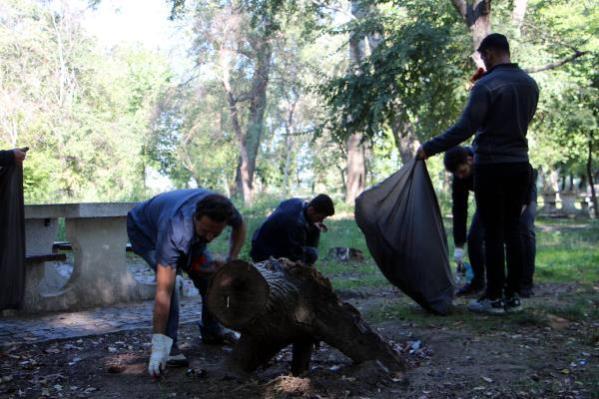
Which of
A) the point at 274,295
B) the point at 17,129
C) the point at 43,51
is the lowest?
the point at 274,295

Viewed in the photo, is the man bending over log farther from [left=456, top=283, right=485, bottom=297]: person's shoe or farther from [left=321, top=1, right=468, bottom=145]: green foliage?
[left=321, top=1, right=468, bottom=145]: green foliage

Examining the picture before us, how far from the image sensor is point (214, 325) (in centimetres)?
506

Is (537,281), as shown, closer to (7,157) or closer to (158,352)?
(158,352)

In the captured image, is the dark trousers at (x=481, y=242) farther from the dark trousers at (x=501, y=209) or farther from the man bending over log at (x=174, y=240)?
the man bending over log at (x=174, y=240)

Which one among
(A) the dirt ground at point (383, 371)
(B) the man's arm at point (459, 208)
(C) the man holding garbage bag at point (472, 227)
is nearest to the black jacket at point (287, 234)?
(A) the dirt ground at point (383, 371)

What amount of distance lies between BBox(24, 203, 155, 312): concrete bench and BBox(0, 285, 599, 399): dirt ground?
54.7 inches

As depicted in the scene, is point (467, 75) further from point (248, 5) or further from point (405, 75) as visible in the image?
point (248, 5)

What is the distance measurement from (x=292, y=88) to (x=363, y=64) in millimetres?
22608

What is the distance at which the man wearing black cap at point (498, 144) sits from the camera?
4.97 metres

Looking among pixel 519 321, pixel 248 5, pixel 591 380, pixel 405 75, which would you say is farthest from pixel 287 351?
pixel 405 75

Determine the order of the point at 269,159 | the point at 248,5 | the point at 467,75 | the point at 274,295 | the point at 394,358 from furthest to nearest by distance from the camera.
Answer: the point at 269,159 → the point at 467,75 → the point at 248,5 → the point at 394,358 → the point at 274,295

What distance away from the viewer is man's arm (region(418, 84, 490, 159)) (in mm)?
4957

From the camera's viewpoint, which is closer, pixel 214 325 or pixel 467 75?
pixel 214 325

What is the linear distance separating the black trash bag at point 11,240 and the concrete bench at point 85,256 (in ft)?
4.06
